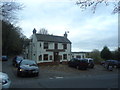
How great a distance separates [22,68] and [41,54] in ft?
83.7

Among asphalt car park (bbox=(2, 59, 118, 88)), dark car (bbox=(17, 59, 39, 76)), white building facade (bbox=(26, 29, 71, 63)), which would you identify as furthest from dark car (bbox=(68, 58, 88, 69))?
white building facade (bbox=(26, 29, 71, 63))

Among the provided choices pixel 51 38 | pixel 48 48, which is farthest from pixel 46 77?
pixel 51 38

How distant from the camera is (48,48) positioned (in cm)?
4291

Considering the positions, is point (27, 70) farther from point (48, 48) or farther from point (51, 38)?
point (51, 38)

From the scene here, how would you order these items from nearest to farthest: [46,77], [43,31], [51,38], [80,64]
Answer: [46,77], [80,64], [51,38], [43,31]

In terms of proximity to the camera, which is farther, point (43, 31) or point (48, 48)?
point (43, 31)

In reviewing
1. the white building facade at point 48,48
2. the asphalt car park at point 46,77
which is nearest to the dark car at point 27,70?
the asphalt car park at point 46,77

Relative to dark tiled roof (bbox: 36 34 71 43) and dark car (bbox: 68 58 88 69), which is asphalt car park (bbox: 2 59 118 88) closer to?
dark car (bbox: 68 58 88 69)

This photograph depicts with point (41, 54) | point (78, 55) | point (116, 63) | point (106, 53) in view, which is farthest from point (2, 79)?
point (78, 55)

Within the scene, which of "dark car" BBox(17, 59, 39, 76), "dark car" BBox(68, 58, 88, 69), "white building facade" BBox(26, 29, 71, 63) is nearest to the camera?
"dark car" BBox(17, 59, 39, 76)

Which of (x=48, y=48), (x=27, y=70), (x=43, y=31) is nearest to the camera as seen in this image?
(x=27, y=70)

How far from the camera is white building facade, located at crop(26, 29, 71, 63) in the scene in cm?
4178

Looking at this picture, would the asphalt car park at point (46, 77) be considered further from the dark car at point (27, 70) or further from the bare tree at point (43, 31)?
the bare tree at point (43, 31)

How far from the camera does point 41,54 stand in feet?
138
